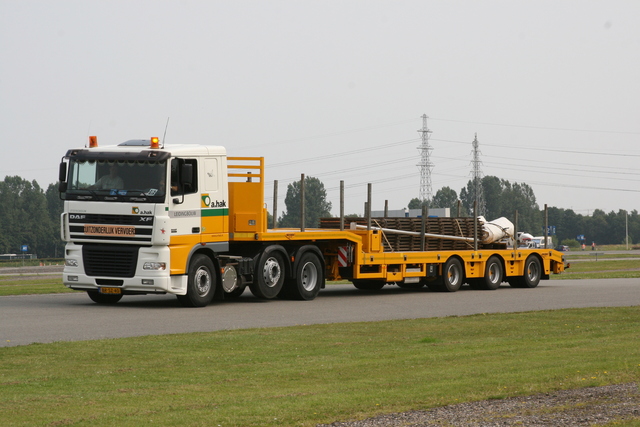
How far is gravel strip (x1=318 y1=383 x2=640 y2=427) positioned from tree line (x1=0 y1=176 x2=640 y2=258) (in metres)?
71.1

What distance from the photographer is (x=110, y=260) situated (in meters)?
19.2

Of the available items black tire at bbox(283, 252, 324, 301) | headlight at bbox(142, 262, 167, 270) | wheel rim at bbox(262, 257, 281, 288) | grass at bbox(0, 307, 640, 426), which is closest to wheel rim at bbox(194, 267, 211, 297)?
headlight at bbox(142, 262, 167, 270)

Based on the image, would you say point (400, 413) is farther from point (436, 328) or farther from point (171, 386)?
point (436, 328)

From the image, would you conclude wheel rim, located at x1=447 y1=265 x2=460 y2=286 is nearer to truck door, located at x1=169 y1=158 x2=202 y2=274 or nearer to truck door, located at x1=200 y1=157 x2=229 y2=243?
truck door, located at x1=200 y1=157 x2=229 y2=243

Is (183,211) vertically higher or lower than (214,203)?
lower

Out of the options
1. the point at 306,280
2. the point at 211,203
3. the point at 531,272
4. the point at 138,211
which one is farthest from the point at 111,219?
the point at 531,272

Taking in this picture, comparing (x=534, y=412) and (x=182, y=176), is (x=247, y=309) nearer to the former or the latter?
(x=182, y=176)

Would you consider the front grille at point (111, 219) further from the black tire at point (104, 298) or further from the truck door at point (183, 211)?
the black tire at point (104, 298)

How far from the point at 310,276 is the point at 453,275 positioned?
554 cm

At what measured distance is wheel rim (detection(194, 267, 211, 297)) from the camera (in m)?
19.7

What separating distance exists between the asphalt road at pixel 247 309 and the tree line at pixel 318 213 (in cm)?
5556

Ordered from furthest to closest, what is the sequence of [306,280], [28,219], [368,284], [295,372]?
1. [28,219]
2. [368,284]
3. [306,280]
4. [295,372]

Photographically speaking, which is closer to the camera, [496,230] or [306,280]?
[306,280]

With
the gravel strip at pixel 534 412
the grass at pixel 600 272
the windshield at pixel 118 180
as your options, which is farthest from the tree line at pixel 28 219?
the gravel strip at pixel 534 412
